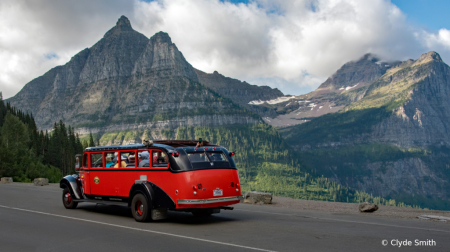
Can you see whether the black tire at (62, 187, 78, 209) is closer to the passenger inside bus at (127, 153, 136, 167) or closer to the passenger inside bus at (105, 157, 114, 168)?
the passenger inside bus at (105, 157, 114, 168)

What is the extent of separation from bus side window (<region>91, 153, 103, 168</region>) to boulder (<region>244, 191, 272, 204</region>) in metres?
11.3

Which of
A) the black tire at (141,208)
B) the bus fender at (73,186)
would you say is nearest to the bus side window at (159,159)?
the black tire at (141,208)

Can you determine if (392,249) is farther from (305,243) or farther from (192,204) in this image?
(192,204)

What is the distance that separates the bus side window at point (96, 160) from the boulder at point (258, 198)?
11272 mm

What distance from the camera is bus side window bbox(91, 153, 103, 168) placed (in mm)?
16977

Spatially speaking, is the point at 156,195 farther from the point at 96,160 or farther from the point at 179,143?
the point at 96,160

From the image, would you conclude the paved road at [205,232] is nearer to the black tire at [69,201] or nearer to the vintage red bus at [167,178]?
the black tire at [69,201]

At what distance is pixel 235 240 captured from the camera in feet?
37.1

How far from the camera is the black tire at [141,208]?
1442cm

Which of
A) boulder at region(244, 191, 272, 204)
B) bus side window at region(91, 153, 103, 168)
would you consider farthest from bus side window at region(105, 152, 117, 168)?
boulder at region(244, 191, 272, 204)

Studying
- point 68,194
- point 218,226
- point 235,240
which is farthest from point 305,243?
point 68,194

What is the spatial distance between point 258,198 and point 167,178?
1163cm

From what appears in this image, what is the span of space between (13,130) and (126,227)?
80.7 m

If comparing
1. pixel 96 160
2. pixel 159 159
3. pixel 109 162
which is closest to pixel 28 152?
pixel 96 160
